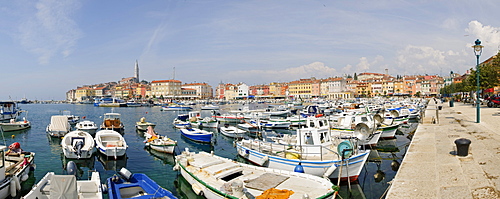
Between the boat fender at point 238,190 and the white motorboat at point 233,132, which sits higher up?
the boat fender at point 238,190

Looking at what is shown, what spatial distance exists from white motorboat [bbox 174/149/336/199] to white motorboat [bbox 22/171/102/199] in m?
3.72

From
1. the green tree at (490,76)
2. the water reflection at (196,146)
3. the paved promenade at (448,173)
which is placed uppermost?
the green tree at (490,76)

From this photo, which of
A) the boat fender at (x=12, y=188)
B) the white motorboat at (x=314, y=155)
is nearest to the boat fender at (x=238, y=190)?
the white motorboat at (x=314, y=155)

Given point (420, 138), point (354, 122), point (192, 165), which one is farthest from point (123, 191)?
point (354, 122)

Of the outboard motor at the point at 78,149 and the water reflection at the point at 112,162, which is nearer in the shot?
the water reflection at the point at 112,162

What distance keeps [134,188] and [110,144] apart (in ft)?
33.8

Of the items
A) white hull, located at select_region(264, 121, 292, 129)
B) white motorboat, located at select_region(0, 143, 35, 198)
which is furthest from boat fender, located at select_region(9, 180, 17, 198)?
white hull, located at select_region(264, 121, 292, 129)

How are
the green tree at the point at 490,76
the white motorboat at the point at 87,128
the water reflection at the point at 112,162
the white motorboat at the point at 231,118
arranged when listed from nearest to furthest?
the water reflection at the point at 112,162, the white motorboat at the point at 87,128, the green tree at the point at 490,76, the white motorboat at the point at 231,118

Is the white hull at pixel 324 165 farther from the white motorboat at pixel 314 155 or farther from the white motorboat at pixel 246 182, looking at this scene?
the white motorboat at pixel 246 182

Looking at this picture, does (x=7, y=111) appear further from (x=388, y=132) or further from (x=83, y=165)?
(x=388, y=132)

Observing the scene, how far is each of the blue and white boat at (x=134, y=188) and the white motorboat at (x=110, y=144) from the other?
23.1ft

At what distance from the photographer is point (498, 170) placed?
9.49 m

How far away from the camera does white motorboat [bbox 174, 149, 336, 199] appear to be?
979 centimetres

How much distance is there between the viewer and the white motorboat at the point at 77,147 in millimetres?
19000
